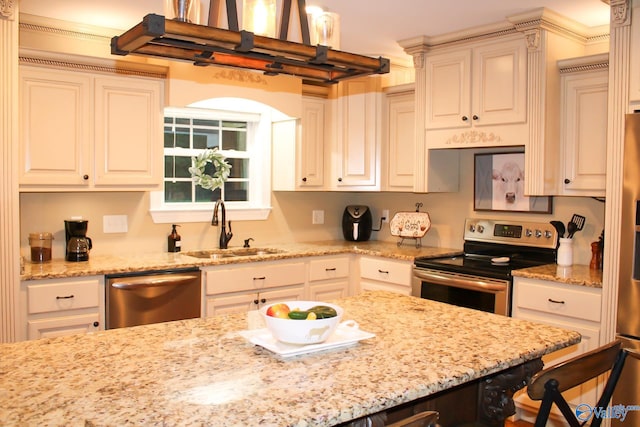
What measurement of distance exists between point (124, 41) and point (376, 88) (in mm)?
2891

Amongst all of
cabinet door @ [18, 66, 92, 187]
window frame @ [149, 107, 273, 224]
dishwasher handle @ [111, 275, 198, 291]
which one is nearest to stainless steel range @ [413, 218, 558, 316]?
window frame @ [149, 107, 273, 224]

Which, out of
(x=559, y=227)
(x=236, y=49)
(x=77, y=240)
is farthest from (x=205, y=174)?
(x=236, y=49)

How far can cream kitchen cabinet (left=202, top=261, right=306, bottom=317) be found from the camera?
3668 mm

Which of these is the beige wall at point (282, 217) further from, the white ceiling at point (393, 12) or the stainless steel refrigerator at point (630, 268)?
the white ceiling at point (393, 12)

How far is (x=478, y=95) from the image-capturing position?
3760 millimetres

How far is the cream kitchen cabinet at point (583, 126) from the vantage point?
3.32 meters

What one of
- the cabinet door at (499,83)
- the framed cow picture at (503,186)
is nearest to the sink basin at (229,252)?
the framed cow picture at (503,186)

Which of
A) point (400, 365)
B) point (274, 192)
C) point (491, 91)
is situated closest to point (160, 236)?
point (274, 192)

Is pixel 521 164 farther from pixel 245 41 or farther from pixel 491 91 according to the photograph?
Result: pixel 245 41

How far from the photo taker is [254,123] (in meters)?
4.67

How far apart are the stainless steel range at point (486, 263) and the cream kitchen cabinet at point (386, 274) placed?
0.10 metres

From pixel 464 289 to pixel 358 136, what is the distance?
5.00 feet

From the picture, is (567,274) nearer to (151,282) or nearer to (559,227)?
(559,227)

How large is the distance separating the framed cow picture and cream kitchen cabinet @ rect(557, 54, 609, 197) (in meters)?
0.38
